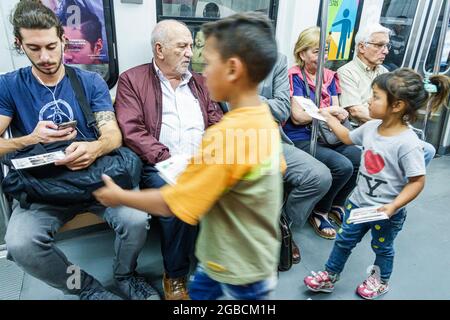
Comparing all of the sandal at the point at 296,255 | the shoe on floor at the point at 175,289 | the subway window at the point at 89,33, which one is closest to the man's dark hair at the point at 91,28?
the subway window at the point at 89,33

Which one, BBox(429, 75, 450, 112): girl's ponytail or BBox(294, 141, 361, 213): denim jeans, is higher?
BBox(429, 75, 450, 112): girl's ponytail

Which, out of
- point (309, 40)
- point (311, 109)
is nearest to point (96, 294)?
point (311, 109)

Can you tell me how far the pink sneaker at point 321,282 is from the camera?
2.03 m

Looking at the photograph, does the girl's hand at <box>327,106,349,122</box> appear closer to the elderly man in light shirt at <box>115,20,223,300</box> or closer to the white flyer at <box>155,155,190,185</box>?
the elderly man in light shirt at <box>115,20,223,300</box>

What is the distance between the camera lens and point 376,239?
1.88 m

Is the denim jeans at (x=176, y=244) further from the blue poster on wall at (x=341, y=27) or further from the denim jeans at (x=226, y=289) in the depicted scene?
the blue poster on wall at (x=341, y=27)

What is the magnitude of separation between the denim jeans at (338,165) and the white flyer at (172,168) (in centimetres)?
159

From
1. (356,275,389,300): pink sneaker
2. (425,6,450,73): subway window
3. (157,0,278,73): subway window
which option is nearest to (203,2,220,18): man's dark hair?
(157,0,278,73): subway window

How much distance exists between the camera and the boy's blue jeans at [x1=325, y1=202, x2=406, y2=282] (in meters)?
1.83

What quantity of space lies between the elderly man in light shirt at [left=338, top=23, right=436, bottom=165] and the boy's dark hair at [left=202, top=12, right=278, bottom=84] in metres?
1.99

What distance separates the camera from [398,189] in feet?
5.74

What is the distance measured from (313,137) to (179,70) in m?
1.12
